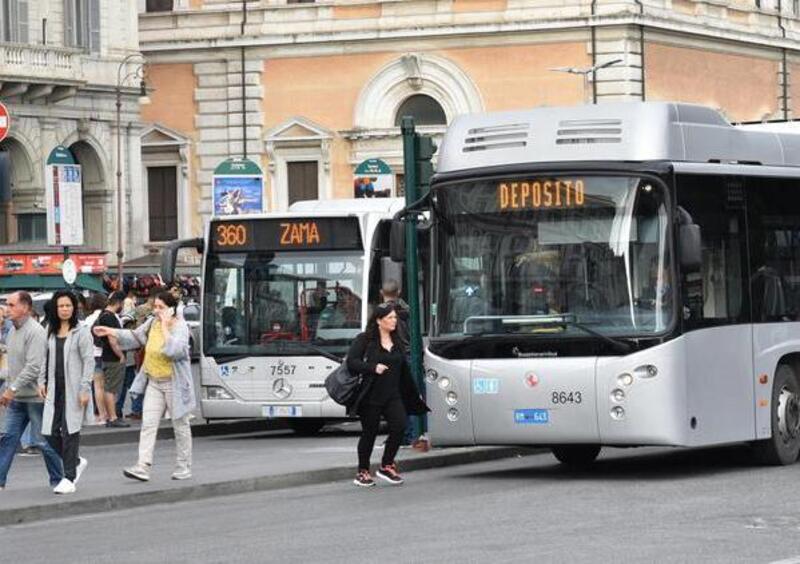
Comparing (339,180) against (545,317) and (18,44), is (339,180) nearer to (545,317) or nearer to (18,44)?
(18,44)

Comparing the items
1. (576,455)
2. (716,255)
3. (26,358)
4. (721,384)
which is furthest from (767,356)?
(26,358)

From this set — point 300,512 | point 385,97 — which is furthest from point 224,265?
point 385,97

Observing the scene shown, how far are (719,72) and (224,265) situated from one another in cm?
4280

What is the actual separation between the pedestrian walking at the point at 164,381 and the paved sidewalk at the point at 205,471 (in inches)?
13.4

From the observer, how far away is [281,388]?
2770 centimetres

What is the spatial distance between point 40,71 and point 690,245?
118 ft

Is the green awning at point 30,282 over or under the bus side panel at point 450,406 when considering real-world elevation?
over

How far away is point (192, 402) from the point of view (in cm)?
2062

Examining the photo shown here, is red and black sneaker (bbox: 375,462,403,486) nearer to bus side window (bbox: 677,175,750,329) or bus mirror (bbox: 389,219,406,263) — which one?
bus mirror (bbox: 389,219,406,263)

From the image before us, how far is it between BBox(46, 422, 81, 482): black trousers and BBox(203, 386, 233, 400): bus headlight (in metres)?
8.33

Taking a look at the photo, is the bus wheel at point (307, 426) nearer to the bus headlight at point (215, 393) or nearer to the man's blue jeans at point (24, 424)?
the bus headlight at point (215, 393)

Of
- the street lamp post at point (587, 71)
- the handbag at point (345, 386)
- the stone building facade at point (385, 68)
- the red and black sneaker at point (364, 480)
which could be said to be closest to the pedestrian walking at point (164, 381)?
the handbag at point (345, 386)

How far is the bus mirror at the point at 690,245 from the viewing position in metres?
19.5

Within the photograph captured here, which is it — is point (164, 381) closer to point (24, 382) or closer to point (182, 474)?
point (182, 474)
